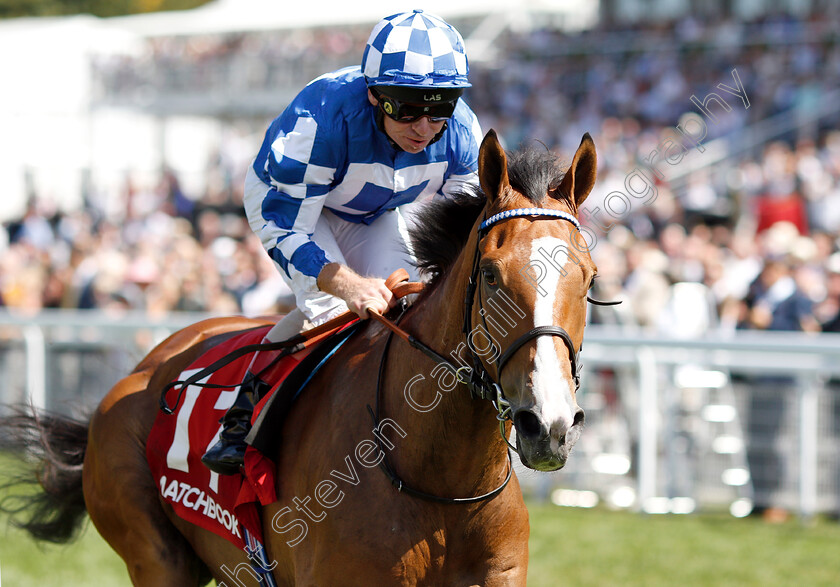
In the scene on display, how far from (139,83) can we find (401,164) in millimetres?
25468

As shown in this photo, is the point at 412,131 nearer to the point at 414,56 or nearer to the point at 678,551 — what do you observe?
the point at 414,56

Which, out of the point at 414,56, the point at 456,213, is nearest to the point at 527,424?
the point at 456,213

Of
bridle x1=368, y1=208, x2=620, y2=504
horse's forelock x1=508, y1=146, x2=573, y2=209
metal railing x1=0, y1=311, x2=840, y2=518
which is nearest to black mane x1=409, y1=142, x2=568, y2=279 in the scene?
horse's forelock x1=508, y1=146, x2=573, y2=209

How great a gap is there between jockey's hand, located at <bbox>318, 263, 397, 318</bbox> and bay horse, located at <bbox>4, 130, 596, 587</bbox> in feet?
0.30

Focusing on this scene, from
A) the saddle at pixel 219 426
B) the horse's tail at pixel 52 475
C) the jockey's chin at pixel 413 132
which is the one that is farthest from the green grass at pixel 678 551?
the jockey's chin at pixel 413 132

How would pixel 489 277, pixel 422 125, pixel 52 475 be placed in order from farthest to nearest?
1. pixel 52 475
2. pixel 422 125
3. pixel 489 277

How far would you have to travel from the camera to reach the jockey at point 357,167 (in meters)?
3.01

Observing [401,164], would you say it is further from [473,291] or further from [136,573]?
[136,573]

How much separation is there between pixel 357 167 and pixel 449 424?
946 millimetres

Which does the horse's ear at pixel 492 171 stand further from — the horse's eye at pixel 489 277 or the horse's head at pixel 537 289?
the horse's eye at pixel 489 277

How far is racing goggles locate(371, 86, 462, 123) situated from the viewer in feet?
9.78

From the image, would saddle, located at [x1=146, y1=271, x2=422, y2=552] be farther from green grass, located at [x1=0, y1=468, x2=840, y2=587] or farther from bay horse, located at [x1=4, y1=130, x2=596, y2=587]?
green grass, located at [x1=0, y1=468, x2=840, y2=587]

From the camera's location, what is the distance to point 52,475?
4.38 meters

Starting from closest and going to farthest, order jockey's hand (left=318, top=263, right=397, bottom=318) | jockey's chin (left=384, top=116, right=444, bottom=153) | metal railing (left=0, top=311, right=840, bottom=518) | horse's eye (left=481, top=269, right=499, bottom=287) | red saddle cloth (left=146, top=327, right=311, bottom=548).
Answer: horse's eye (left=481, top=269, right=499, bottom=287)
jockey's hand (left=318, top=263, right=397, bottom=318)
jockey's chin (left=384, top=116, right=444, bottom=153)
red saddle cloth (left=146, top=327, right=311, bottom=548)
metal railing (left=0, top=311, right=840, bottom=518)
